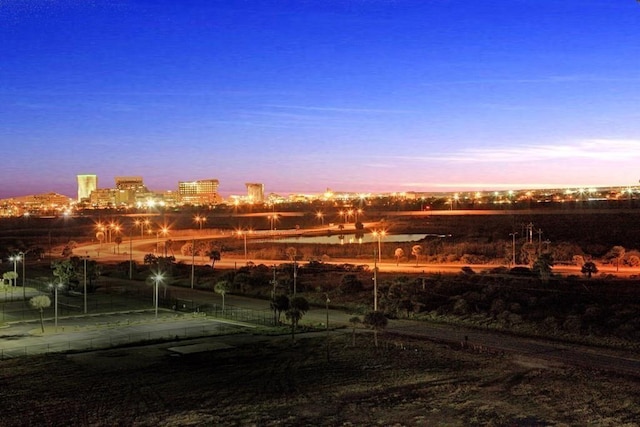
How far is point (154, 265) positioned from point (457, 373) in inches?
1397

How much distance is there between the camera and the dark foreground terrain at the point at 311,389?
17.0m

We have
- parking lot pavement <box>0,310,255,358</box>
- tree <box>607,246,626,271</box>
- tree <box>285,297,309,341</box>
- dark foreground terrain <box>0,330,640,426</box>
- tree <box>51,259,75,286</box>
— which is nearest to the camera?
dark foreground terrain <box>0,330,640,426</box>

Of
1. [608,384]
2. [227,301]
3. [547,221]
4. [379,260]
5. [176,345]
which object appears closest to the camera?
[608,384]

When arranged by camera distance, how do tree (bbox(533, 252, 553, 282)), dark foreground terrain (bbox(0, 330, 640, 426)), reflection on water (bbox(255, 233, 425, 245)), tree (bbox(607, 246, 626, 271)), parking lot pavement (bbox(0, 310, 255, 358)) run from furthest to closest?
1. reflection on water (bbox(255, 233, 425, 245))
2. tree (bbox(607, 246, 626, 271))
3. tree (bbox(533, 252, 553, 282))
4. parking lot pavement (bbox(0, 310, 255, 358))
5. dark foreground terrain (bbox(0, 330, 640, 426))

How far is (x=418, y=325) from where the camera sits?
1228 inches

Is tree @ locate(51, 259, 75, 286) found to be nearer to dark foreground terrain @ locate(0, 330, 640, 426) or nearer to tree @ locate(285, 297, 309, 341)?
dark foreground terrain @ locate(0, 330, 640, 426)

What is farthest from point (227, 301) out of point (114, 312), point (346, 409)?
point (346, 409)

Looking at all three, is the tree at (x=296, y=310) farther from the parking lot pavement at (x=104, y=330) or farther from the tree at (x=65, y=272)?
the tree at (x=65, y=272)

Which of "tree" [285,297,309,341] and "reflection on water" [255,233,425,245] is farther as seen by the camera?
"reflection on water" [255,233,425,245]

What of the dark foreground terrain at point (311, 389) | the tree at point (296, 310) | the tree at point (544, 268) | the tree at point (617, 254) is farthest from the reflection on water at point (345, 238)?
the dark foreground terrain at point (311, 389)

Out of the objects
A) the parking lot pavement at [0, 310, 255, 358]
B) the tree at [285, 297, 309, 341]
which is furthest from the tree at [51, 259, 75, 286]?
the tree at [285, 297, 309, 341]

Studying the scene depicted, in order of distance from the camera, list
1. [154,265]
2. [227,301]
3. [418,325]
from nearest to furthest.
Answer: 1. [418,325]
2. [227,301]
3. [154,265]

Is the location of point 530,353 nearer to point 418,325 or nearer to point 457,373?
point 457,373

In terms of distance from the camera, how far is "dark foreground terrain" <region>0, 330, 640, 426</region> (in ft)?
55.7
